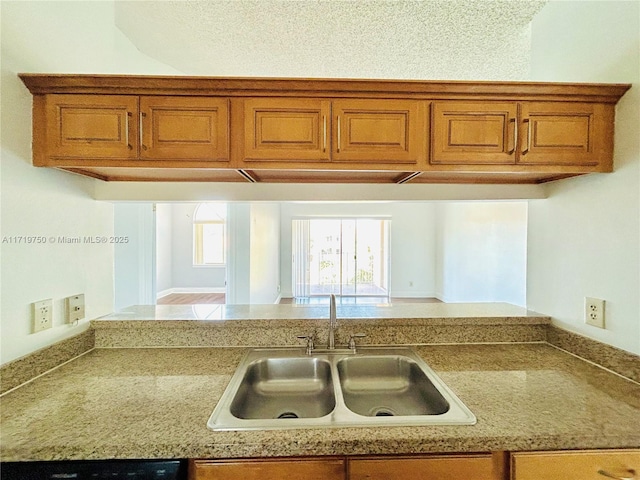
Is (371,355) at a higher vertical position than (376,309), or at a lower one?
lower

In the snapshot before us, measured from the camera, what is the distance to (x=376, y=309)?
1.70 meters

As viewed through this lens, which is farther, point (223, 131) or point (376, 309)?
point (376, 309)

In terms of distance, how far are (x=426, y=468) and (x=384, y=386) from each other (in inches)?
21.1

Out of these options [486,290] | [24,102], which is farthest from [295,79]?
[486,290]

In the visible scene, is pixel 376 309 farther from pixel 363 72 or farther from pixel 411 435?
pixel 363 72

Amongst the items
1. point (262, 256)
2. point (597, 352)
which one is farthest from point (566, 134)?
point (262, 256)

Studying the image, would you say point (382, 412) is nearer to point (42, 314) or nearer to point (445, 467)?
point (445, 467)

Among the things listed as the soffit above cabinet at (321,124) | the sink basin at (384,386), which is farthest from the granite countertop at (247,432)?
the soffit above cabinet at (321,124)

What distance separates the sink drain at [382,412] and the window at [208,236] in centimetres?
690

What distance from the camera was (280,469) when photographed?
2.72 feet

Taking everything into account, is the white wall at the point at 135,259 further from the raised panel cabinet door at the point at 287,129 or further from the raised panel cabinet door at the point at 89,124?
the raised panel cabinet door at the point at 287,129

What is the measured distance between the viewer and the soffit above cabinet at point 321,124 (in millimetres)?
1126

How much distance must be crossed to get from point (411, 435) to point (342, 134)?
3.55 ft

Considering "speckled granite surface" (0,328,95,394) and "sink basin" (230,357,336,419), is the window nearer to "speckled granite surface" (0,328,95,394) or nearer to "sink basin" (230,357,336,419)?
"speckled granite surface" (0,328,95,394)
